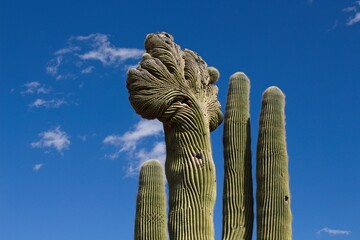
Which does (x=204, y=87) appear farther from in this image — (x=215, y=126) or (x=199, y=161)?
(x=199, y=161)

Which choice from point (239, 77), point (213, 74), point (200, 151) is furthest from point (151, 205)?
point (239, 77)

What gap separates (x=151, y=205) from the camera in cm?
916

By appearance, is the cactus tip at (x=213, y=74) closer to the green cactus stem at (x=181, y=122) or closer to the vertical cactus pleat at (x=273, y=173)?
the green cactus stem at (x=181, y=122)

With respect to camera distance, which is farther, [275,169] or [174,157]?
[275,169]

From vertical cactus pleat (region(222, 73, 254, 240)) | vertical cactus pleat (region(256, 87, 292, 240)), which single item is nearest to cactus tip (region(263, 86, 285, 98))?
vertical cactus pleat (region(256, 87, 292, 240))

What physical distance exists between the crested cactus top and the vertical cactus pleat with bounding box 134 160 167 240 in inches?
51.1

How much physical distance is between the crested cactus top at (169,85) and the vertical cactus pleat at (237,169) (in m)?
0.48

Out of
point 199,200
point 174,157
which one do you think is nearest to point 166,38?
point 174,157

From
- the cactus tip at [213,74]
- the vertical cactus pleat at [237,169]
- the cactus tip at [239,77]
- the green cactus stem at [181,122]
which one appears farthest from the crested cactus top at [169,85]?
the cactus tip at [239,77]

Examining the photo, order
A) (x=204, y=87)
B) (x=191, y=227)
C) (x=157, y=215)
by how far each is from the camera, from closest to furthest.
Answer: (x=191, y=227) → (x=204, y=87) → (x=157, y=215)

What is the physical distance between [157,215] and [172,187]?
1478 mm

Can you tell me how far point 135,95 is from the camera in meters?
7.89

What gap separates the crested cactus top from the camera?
7.84m

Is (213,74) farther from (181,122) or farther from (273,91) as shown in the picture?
(181,122)
